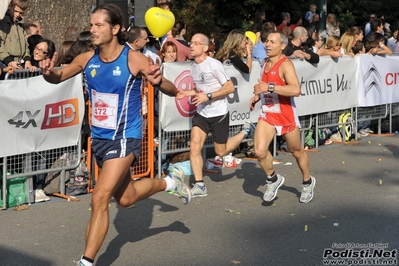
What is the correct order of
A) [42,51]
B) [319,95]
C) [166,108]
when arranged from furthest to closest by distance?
[319,95]
[166,108]
[42,51]

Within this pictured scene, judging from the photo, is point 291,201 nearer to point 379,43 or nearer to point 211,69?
point 211,69

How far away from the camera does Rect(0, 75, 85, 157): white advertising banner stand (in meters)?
8.77

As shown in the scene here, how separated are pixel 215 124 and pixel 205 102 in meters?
0.30

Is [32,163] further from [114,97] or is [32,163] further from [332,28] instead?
[332,28]

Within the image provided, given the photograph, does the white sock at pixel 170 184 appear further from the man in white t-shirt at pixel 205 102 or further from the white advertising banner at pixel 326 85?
the white advertising banner at pixel 326 85

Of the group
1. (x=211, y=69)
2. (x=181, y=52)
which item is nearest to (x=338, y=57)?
(x=181, y=52)

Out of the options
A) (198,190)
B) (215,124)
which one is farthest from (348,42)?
(198,190)

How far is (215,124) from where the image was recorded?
998 cm

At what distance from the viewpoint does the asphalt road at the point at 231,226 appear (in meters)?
7.18

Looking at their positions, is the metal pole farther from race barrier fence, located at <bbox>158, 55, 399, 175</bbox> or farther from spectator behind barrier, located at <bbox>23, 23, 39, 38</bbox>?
spectator behind barrier, located at <bbox>23, 23, 39, 38</bbox>

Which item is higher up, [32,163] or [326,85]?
[326,85]

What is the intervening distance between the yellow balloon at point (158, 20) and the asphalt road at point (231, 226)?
9.47 feet

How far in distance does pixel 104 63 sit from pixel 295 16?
1941cm

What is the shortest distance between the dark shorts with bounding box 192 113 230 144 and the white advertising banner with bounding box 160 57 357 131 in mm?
751
